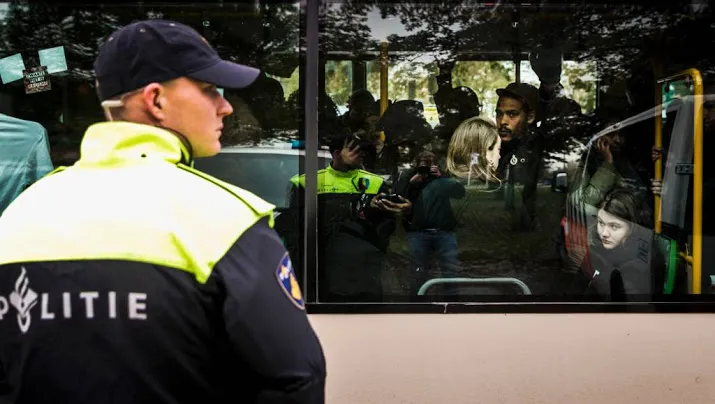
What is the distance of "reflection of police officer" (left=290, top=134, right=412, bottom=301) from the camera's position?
3.30 m

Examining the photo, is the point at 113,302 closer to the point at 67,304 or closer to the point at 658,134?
the point at 67,304

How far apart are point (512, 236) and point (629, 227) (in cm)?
55

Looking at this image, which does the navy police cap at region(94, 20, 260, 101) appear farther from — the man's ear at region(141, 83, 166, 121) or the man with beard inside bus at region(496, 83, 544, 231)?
the man with beard inside bus at region(496, 83, 544, 231)

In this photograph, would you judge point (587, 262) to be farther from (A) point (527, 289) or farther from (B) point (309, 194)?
(B) point (309, 194)

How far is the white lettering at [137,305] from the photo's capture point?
4.07 feet

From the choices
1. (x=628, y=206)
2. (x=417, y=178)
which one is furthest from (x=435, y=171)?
(x=628, y=206)

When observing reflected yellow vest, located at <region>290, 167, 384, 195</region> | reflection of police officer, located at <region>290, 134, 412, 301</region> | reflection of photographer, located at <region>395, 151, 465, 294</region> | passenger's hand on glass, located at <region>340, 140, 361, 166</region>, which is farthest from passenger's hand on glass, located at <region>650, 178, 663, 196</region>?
passenger's hand on glass, located at <region>340, 140, 361, 166</region>

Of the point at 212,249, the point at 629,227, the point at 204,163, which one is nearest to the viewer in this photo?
the point at 212,249

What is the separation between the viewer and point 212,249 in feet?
4.09

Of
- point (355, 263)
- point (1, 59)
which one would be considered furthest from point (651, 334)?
point (1, 59)

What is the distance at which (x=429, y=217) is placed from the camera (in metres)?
3.39

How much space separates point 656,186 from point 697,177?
0.57ft

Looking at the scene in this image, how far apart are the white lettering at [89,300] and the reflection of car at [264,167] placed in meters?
2.04

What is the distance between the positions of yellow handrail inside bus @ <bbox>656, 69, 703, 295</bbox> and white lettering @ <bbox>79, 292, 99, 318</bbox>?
284 cm
